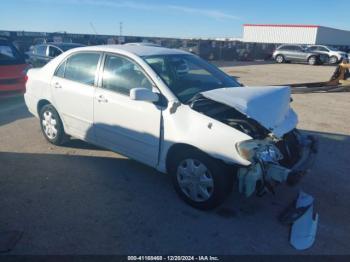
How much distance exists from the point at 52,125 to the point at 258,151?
3529 mm

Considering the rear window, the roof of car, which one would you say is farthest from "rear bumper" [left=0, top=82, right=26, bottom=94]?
the roof of car

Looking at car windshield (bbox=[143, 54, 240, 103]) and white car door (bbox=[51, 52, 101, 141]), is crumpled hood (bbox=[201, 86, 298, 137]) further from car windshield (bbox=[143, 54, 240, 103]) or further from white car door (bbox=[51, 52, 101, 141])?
white car door (bbox=[51, 52, 101, 141])

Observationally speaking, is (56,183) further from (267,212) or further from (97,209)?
(267,212)

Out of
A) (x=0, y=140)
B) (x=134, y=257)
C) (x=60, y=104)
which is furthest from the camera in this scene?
(x=0, y=140)

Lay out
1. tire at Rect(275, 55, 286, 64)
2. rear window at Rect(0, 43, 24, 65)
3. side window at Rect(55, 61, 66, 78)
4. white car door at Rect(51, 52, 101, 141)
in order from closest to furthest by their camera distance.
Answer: white car door at Rect(51, 52, 101, 141), side window at Rect(55, 61, 66, 78), rear window at Rect(0, 43, 24, 65), tire at Rect(275, 55, 286, 64)

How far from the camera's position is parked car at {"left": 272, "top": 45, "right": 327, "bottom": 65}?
1108 inches

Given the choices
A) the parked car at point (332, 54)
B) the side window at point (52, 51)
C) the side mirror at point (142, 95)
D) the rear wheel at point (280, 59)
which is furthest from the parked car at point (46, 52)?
the parked car at point (332, 54)

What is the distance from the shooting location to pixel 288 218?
362 cm

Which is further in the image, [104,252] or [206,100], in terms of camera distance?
[206,100]

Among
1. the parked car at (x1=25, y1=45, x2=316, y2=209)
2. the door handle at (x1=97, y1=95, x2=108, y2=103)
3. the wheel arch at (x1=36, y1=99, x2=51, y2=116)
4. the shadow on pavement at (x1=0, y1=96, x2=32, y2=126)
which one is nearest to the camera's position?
the parked car at (x1=25, y1=45, x2=316, y2=209)

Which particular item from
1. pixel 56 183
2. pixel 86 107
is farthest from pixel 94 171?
pixel 86 107

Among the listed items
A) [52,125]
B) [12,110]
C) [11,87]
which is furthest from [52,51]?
[52,125]

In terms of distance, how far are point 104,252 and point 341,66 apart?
12.1 meters

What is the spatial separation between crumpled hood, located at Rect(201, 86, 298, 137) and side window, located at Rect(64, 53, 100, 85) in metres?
1.78
